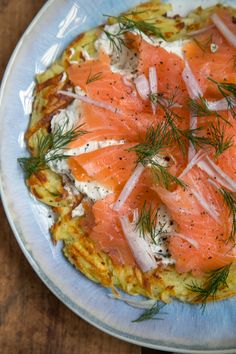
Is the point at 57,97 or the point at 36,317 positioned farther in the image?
the point at 36,317

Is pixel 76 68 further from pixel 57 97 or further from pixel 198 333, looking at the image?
pixel 198 333

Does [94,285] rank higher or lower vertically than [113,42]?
lower

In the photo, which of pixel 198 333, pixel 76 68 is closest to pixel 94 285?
pixel 198 333

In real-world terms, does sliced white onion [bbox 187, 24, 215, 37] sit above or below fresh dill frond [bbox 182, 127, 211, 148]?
above

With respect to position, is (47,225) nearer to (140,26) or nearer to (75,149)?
(75,149)

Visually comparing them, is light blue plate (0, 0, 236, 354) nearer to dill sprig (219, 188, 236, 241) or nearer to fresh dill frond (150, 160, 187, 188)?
dill sprig (219, 188, 236, 241)

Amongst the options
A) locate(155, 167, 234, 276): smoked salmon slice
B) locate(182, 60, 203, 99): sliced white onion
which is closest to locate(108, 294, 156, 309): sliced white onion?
locate(155, 167, 234, 276): smoked salmon slice

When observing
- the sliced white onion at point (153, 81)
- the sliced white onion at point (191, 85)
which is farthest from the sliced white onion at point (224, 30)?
the sliced white onion at point (153, 81)

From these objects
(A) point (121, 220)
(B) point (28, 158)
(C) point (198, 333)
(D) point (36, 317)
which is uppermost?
(B) point (28, 158)

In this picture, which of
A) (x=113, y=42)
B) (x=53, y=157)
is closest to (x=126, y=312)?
(x=53, y=157)
